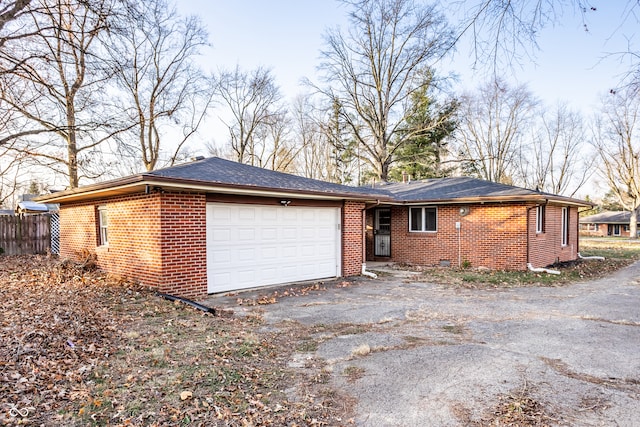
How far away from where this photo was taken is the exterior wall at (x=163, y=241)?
741 centimetres

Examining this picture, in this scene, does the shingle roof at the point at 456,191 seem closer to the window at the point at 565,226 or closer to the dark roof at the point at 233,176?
the window at the point at 565,226

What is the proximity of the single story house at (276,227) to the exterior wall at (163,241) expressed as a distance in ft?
0.07

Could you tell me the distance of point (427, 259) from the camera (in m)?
13.7

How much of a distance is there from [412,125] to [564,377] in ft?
74.2

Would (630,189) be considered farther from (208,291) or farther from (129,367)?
(129,367)

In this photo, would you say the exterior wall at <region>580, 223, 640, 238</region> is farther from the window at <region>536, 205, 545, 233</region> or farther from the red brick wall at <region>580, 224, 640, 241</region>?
the window at <region>536, 205, 545, 233</region>

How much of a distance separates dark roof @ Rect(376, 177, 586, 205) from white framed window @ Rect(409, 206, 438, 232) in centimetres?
52

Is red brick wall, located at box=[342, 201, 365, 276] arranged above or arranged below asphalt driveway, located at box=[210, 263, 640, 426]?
above

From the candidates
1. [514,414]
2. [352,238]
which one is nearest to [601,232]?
[352,238]

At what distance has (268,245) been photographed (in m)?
9.12

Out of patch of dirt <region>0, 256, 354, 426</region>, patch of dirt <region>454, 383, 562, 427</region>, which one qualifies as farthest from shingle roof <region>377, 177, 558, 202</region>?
patch of dirt <region>454, 383, 562, 427</region>

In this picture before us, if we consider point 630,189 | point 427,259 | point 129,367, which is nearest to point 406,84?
point 427,259

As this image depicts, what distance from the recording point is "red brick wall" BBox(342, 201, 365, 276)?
1076cm

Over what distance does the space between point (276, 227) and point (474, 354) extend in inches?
221
